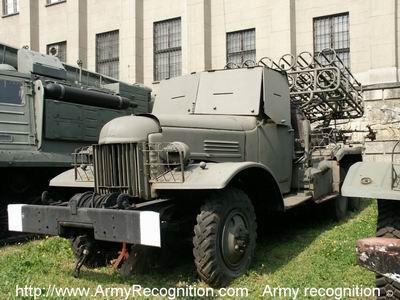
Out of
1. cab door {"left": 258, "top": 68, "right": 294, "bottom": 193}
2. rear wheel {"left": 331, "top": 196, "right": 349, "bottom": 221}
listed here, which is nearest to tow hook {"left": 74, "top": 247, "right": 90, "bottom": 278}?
cab door {"left": 258, "top": 68, "right": 294, "bottom": 193}

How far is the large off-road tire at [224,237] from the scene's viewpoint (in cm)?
459

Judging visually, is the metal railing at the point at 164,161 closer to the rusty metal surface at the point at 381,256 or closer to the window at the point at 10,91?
the rusty metal surface at the point at 381,256

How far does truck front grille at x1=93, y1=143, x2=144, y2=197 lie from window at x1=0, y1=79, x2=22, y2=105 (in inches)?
118

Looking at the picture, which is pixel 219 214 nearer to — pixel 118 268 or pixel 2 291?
pixel 118 268

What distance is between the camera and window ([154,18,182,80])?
19.9 meters

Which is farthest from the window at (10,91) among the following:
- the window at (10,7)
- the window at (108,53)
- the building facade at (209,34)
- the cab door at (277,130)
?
the window at (10,7)

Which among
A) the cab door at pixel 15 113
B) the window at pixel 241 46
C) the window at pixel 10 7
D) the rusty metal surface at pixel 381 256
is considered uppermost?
the window at pixel 10 7

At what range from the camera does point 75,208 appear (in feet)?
15.1

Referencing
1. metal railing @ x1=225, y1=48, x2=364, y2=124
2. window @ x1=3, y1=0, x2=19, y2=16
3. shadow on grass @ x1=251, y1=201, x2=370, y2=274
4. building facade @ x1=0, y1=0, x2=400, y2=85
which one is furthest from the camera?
window @ x1=3, y1=0, x2=19, y2=16

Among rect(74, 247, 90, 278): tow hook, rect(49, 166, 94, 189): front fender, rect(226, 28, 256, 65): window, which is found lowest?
rect(74, 247, 90, 278): tow hook

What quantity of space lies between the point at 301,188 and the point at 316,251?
3.73 feet

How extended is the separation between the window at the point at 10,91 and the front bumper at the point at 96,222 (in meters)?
2.91

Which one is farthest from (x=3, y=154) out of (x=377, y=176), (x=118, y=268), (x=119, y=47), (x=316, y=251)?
(x=119, y=47)

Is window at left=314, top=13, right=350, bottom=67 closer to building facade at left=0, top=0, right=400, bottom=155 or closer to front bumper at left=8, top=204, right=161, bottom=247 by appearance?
building facade at left=0, top=0, right=400, bottom=155
